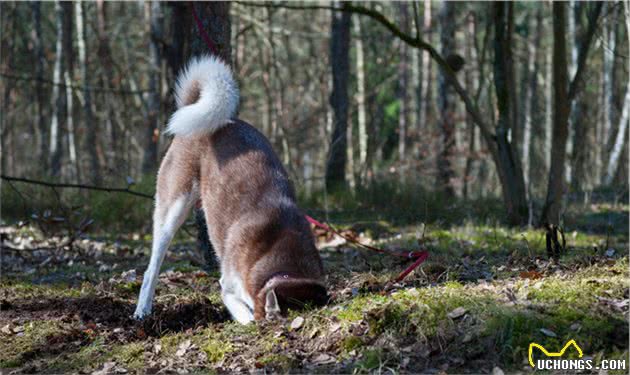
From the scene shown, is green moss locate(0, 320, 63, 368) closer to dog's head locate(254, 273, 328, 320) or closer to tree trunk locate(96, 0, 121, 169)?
dog's head locate(254, 273, 328, 320)

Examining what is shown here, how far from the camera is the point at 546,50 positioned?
102ft

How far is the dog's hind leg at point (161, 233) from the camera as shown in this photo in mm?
5902

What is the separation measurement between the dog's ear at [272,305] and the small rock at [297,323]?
200 mm

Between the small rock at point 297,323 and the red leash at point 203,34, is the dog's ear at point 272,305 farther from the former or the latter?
the red leash at point 203,34

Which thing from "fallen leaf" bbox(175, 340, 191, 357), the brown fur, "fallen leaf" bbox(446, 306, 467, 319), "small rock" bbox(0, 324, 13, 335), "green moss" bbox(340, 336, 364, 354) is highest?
the brown fur

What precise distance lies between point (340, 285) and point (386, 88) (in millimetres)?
25327

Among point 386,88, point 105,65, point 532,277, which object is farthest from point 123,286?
point 386,88

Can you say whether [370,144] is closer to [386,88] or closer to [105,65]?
[105,65]

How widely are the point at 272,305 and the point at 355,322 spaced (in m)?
0.62

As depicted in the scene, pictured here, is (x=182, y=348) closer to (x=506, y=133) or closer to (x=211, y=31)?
(x=211, y=31)

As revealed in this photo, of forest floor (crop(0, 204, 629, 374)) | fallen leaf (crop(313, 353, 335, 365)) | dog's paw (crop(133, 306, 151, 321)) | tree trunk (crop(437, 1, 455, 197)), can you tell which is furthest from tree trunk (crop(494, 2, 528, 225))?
tree trunk (crop(437, 1, 455, 197))

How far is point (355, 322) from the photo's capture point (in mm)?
4656

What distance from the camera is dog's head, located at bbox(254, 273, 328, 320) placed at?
4973 millimetres
